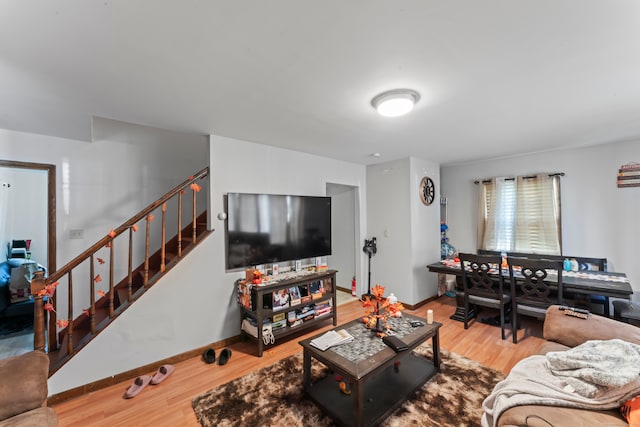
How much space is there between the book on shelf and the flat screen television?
1280mm

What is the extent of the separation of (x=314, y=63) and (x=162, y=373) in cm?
277

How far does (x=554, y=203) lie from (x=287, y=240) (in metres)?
3.78

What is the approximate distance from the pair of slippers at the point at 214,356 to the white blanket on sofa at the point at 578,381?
2152 mm

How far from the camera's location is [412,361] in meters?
2.36

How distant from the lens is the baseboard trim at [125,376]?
6.56ft

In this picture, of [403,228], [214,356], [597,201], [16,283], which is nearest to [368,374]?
[214,356]

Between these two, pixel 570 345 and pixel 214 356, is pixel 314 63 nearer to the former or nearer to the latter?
pixel 570 345

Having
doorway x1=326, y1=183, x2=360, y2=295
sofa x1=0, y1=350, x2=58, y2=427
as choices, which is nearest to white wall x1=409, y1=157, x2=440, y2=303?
doorway x1=326, y1=183, x2=360, y2=295

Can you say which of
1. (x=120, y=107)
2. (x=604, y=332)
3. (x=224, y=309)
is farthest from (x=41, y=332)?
(x=604, y=332)

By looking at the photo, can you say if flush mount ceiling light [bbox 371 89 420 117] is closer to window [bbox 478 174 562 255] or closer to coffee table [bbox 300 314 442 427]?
coffee table [bbox 300 314 442 427]

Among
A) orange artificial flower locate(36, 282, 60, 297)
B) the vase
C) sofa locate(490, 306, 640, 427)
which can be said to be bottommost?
the vase

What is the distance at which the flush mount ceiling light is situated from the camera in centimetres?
186

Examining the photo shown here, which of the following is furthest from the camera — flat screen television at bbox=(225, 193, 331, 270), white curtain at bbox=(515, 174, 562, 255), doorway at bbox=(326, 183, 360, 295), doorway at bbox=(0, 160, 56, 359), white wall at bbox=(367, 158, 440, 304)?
doorway at bbox=(326, 183, 360, 295)

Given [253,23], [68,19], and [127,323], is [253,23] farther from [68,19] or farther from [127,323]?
[127,323]
